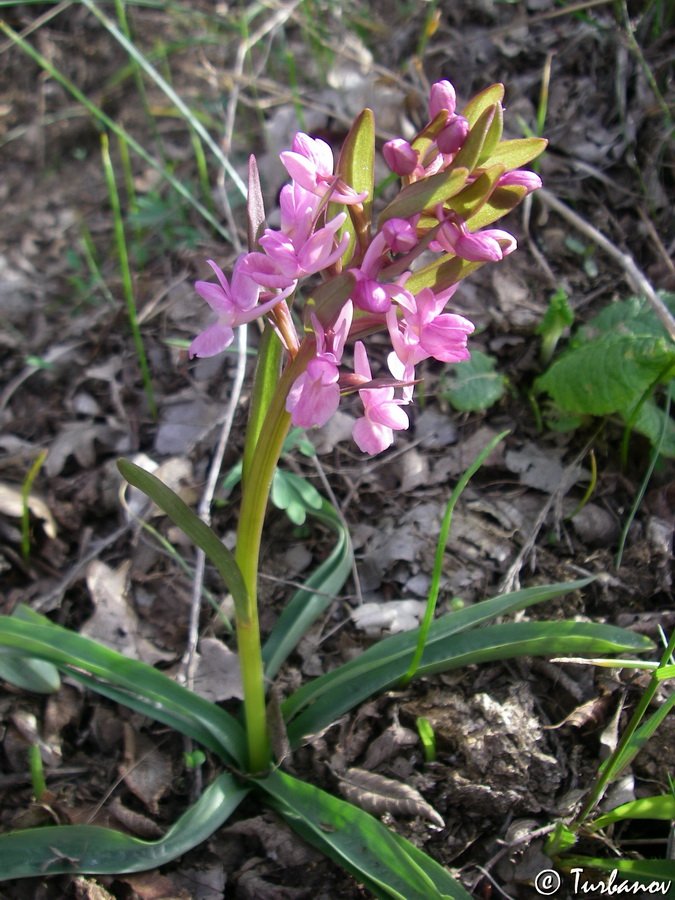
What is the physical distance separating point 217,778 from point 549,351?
1778mm

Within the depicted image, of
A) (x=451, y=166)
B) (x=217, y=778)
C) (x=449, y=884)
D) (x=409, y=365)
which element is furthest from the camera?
(x=217, y=778)

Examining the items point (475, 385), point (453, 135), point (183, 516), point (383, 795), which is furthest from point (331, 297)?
point (475, 385)

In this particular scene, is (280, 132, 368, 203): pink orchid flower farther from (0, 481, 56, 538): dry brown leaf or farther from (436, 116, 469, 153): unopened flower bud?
(0, 481, 56, 538): dry brown leaf

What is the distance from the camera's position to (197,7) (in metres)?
3.93

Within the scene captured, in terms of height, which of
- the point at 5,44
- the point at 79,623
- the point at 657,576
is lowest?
the point at 657,576

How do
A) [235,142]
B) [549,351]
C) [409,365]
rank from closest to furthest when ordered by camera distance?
[409,365]
[549,351]
[235,142]

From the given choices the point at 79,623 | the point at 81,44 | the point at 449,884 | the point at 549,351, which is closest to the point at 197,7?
the point at 81,44

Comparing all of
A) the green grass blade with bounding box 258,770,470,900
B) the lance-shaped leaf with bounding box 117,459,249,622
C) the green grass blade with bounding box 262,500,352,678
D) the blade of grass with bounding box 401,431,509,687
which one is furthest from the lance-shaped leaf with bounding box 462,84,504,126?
the green grass blade with bounding box 258,770,470,900

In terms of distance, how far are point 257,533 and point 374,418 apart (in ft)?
1.22

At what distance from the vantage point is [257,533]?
1384 mm

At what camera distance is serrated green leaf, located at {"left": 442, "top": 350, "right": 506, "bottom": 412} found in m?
2.29

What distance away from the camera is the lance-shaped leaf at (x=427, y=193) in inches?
39.5

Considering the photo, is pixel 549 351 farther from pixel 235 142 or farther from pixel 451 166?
pixel 235 142

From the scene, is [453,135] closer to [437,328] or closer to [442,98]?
[442,98]
